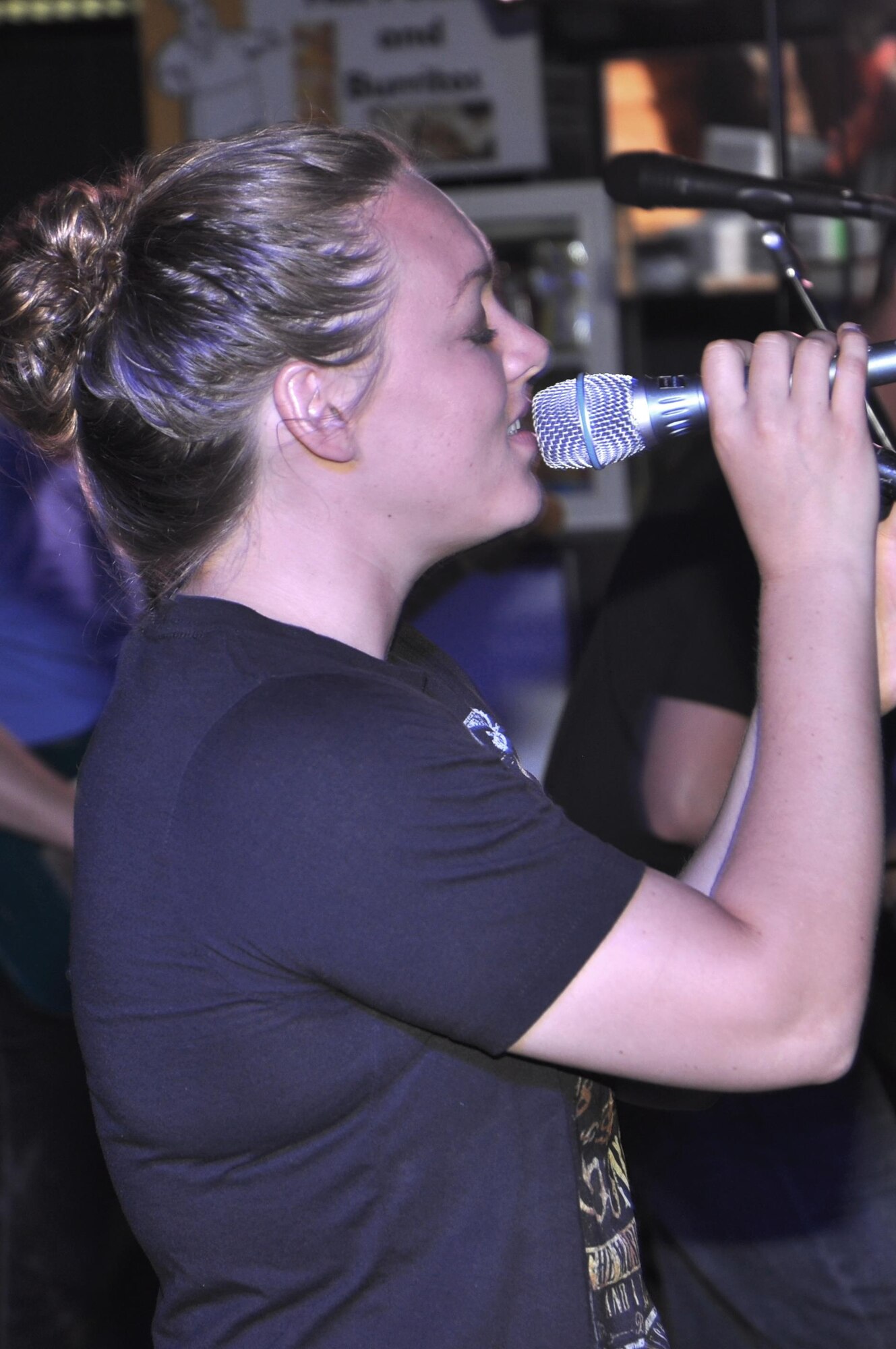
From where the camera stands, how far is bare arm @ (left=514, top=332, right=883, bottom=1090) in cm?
77

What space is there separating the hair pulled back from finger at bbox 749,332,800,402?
0.79 ft

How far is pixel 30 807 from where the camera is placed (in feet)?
6.12

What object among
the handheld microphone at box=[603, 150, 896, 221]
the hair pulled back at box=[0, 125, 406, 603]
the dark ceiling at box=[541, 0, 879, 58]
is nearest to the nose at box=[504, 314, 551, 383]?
the hair pulled back at box=[0, 125, 406, 603]

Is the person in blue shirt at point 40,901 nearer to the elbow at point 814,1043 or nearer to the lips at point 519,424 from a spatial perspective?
the lips at point 519,424

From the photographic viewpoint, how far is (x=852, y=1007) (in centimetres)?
80

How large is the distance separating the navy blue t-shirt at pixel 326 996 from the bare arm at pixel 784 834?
43 mm

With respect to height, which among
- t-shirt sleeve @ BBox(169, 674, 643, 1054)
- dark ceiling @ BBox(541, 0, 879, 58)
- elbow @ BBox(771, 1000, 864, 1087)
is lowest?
elbow @ BBox(771, 1000, 864, 1087)

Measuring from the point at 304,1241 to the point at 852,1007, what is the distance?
35 cm

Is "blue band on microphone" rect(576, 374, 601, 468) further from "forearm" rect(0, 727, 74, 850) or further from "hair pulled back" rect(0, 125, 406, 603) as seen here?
"forearm" rect(0, 727, 74, 850)

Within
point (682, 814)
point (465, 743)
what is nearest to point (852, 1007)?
point (465, 743)

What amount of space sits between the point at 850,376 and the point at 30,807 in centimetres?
133

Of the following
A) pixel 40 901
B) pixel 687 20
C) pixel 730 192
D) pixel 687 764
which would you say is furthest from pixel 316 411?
pixel 687 20

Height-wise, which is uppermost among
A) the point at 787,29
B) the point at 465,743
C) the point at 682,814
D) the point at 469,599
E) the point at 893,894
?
the point at 787,29

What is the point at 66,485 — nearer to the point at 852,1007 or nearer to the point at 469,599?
the point at 852,1007
